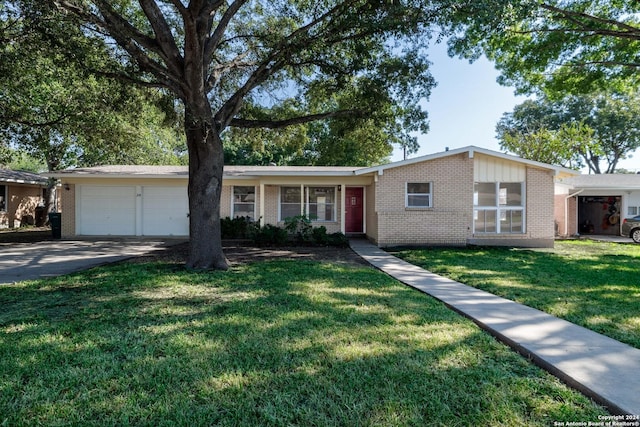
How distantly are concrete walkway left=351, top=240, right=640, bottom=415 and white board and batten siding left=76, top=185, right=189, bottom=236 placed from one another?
12125mm

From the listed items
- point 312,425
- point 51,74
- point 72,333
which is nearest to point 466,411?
point 312,425

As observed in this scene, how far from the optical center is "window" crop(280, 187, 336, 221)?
14812 mm

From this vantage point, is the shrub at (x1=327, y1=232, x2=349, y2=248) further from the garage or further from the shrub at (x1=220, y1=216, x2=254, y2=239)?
the garage

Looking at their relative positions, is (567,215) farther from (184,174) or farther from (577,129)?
(184,174)

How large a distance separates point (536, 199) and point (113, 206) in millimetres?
16980

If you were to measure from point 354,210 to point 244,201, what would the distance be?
497 centimetres

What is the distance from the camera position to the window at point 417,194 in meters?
12.1

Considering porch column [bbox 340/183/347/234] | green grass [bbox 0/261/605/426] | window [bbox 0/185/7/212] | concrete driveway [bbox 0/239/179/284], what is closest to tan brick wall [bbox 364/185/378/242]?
porch column [bbox 340/183/347/234]

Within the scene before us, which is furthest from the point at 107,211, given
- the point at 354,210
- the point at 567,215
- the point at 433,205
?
the point at 567,215

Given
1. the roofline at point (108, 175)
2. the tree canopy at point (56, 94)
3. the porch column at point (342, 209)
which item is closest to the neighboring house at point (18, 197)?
the tree canopy at point (56, 94)

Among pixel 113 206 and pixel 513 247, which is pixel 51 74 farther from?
pixel 513 247

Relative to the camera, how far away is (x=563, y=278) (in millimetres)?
6781

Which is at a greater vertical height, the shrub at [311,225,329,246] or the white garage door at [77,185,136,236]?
the white garage door at [77,185,136,236]

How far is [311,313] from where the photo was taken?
443 cm
